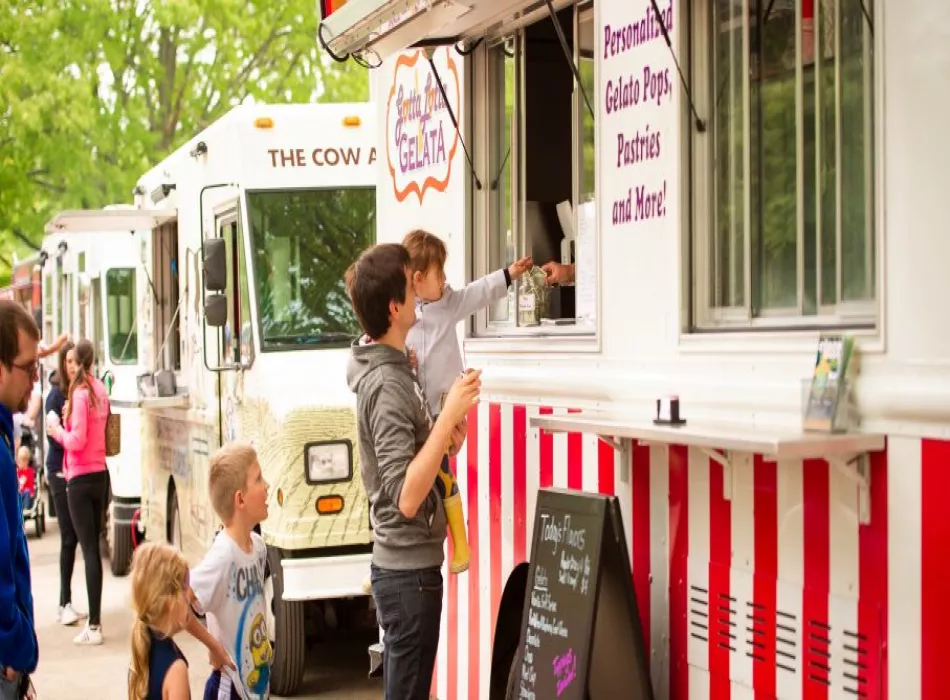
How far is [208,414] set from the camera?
9.59m

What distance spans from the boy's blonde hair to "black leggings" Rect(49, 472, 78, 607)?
5.35 meters

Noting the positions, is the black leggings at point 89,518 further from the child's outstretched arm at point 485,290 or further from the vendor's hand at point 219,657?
the vendor's hand at point 219,657

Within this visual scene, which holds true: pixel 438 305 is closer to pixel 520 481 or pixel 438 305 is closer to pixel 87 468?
pixel 520 481

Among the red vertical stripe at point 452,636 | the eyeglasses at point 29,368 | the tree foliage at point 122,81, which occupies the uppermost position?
the tree foliage at point 122,81

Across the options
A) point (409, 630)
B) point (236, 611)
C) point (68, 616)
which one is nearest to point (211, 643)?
point (236, 611)

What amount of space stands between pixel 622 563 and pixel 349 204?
16.2ft

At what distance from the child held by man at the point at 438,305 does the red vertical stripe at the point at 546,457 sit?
46 centimetres

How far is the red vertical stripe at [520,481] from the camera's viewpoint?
216 inches

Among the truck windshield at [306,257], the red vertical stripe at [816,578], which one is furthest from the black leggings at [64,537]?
→ the red vertical stripe at [816,578]

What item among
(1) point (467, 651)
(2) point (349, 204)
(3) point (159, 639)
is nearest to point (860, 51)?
(3) point (159, 639)

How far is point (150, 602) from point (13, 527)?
2.64ft

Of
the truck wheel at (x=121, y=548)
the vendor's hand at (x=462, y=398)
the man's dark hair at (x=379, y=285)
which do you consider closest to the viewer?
the vendor's hand at (x=462, y=398)

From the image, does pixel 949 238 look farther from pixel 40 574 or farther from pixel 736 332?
pixel 40 574

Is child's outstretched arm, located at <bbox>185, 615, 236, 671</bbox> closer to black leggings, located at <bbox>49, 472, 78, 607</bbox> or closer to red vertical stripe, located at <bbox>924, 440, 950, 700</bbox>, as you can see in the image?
red vertical stripe, located at <bbox>924, 440, 950, 700</bbox>
